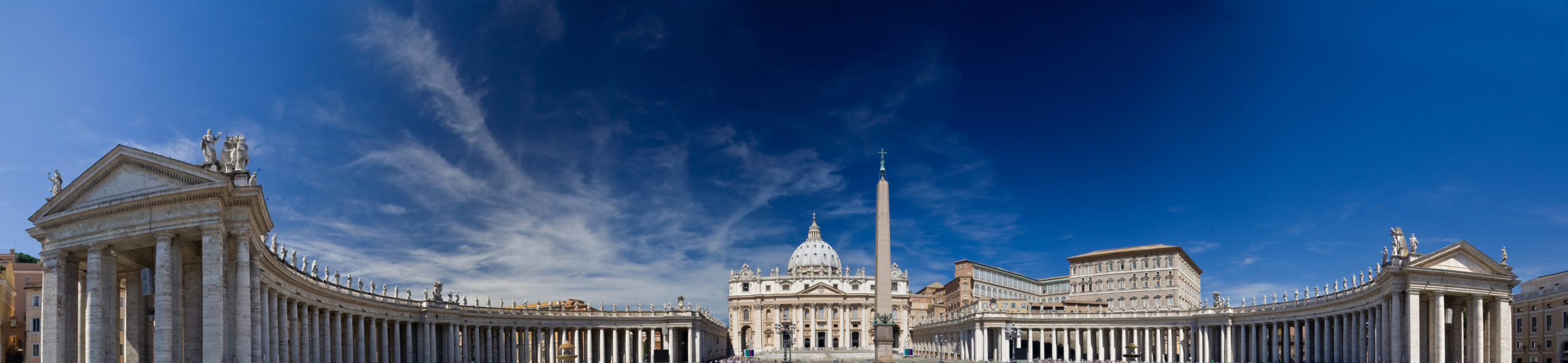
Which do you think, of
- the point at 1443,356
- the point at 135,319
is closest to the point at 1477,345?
the point at 1443,356

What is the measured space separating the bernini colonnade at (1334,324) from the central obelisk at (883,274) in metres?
29.8

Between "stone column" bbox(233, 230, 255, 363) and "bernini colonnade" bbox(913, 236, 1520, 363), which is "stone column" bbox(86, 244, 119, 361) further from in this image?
"bernini colonnade" bbox(913, 236, 1520, 363)

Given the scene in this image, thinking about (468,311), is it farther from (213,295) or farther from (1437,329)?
(1437,329)

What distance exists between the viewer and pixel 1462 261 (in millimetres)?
57281

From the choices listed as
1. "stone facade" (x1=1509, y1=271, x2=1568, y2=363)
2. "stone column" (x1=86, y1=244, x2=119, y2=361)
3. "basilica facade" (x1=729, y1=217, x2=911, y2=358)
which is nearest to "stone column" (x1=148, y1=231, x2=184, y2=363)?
"stone column" (x1=86, y1=244, x2=119, y2=361)

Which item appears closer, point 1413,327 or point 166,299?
point 166,299

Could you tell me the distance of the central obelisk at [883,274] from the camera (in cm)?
6206

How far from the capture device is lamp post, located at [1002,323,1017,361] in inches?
4018

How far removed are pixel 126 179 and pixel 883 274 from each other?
137 feet

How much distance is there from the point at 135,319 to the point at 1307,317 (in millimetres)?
77916

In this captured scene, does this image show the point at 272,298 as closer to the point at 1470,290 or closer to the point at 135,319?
the point at 135,319


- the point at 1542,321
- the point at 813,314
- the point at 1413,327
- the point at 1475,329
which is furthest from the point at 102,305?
the point at 813,314

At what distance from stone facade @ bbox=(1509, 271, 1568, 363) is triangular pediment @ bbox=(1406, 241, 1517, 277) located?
1797 centimetres

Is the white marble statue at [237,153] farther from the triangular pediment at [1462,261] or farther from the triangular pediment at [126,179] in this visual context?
the triangular pediment at [1462,261]
